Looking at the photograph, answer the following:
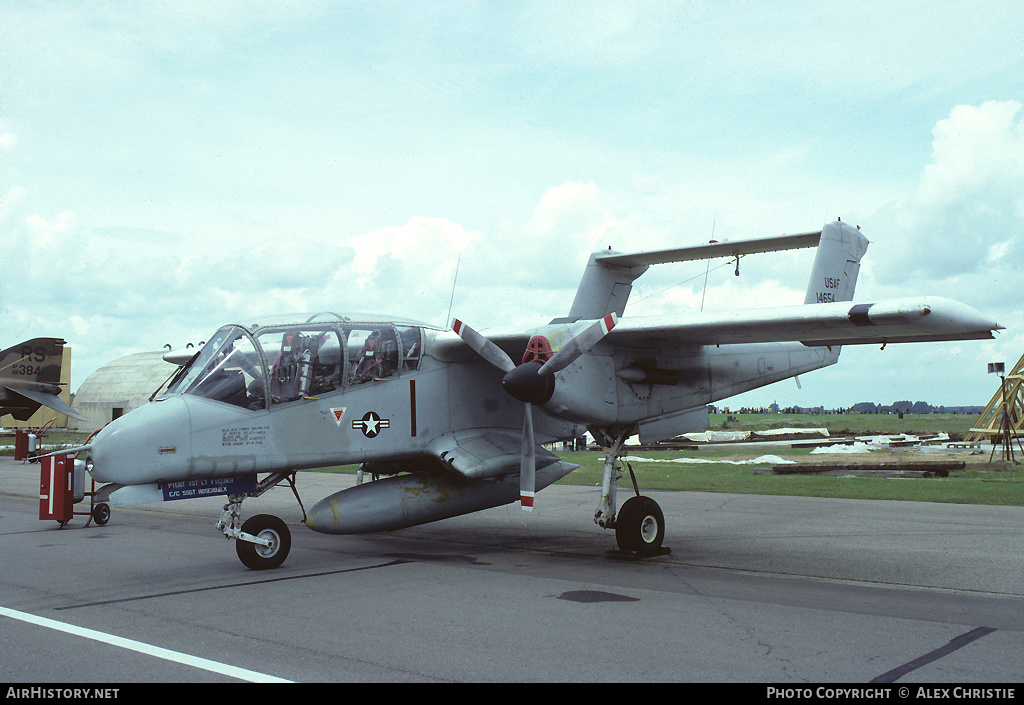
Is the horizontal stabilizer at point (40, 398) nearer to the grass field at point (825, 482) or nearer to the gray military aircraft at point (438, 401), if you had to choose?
the grass field at point (825, 482)

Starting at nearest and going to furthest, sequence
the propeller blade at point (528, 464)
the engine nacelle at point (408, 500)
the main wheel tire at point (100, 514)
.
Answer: the engine nacelle at point (408, 500)
the propeller blade at point (528, 464)
the main wheel tire at point (100, 514)

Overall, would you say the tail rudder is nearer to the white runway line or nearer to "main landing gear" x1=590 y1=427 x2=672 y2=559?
the white runway line

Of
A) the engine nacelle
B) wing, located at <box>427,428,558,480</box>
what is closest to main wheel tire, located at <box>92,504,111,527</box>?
the engine nacelle

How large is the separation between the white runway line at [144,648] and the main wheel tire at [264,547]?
2.78 m

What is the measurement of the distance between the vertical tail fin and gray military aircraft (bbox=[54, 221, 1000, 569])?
0.05 meters

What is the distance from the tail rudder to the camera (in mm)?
34344

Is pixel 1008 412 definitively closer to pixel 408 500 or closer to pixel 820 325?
pixel 820 325

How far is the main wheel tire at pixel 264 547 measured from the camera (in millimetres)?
Result: 10133

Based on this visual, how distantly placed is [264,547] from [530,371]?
165 inches

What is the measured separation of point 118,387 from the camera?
7694 centimetres

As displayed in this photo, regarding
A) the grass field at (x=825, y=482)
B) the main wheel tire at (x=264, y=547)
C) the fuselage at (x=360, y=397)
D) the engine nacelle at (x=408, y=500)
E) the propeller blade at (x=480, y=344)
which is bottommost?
the grass field at (x=825, y=482)

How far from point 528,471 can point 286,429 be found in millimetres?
3305

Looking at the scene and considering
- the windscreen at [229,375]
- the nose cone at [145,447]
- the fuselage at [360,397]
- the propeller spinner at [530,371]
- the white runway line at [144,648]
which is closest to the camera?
the white runway line at [144,648]

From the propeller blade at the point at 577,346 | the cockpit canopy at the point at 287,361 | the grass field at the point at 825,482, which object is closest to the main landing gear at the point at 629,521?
the propeller blade at the point at 577,346
